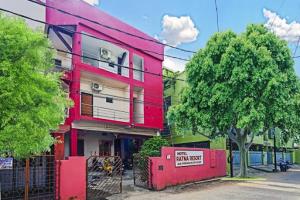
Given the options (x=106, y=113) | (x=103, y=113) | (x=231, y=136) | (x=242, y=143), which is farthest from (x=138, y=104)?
(x=242, y=143)

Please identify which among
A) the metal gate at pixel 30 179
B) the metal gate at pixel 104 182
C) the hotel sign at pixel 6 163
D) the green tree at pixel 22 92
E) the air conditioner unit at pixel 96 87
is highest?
the air conditioner unit at pixel 96 87

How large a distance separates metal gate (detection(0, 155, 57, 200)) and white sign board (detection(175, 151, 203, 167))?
8.06 meters

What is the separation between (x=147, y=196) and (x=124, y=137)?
15333 mm

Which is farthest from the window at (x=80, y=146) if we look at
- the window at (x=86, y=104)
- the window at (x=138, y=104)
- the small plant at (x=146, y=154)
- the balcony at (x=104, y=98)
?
the small plant at (x=146, y=154)

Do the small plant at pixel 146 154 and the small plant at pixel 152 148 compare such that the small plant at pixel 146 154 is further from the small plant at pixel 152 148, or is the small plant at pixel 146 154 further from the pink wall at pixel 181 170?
the pink wall at pixel 181 170

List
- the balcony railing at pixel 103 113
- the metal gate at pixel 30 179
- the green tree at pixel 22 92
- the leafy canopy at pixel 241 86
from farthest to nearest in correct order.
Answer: the balcony railing at pixel 103 113 < the leafy canopy at pixel 241 86 < the metal gate at pixel 30 179 < the green tree at pixel 22 92

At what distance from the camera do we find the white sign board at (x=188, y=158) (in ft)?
64.3

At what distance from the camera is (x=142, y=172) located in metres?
18.0

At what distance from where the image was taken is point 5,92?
8.47 m

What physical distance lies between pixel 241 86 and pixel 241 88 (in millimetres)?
114

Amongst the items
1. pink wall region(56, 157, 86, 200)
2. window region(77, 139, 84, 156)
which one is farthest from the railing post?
window region(77, 139, 84, 156)

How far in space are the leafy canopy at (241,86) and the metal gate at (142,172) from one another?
18.2 ft

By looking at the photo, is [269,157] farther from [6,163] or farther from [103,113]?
[6,163]

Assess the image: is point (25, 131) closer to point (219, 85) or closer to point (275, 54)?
point (219, 85)
